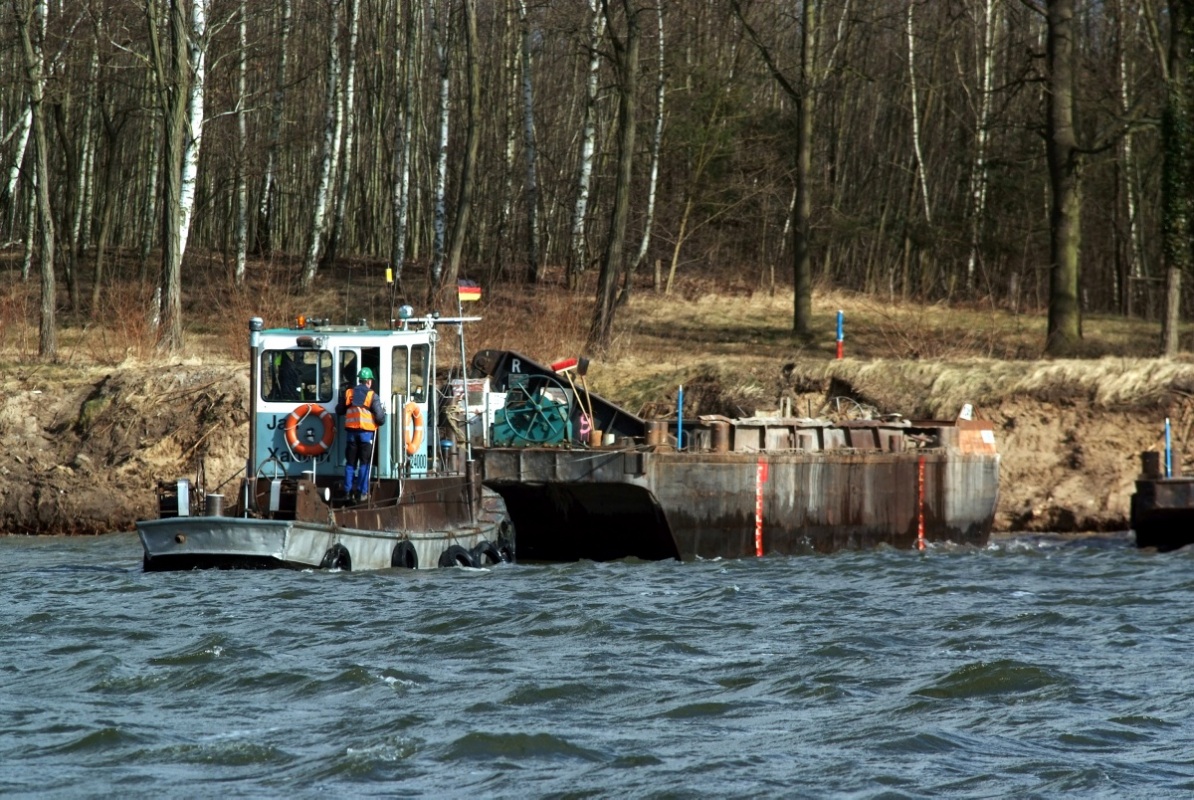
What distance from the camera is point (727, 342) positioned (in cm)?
3372

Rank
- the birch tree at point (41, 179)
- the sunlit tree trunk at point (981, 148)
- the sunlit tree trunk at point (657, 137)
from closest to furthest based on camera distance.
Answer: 1. the birch tree at point (41, 179)
2. the sunlit tree trunk at point (657, 137)
3. the sunlit tree trunk at point (981, 148)

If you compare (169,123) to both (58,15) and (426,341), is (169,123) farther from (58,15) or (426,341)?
(426,341)

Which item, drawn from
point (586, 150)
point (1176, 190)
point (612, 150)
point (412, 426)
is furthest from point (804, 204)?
point (412, 426)

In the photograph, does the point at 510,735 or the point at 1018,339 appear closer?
the point at 510,735

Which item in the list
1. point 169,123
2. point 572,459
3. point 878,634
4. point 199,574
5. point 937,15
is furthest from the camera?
point 937,15

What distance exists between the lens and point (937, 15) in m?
49.0

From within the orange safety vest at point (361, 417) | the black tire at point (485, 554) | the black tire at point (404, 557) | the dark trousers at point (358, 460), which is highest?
the orange safety vest at point (361, 417)

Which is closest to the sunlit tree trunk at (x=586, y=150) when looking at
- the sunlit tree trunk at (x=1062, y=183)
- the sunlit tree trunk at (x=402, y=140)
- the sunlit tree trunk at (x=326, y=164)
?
the sunlit tree trunk at (x=402, y=140)

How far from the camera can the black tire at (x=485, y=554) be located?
66.8 ft

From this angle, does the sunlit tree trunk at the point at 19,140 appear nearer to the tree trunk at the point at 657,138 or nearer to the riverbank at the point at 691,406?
the riverbank at the point at 691,406

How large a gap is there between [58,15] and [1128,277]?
2600cm

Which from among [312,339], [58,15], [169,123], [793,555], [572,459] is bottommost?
[793,555]

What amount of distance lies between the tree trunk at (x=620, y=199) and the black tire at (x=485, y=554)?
417 inches

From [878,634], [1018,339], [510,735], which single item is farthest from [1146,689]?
[1018,339]
